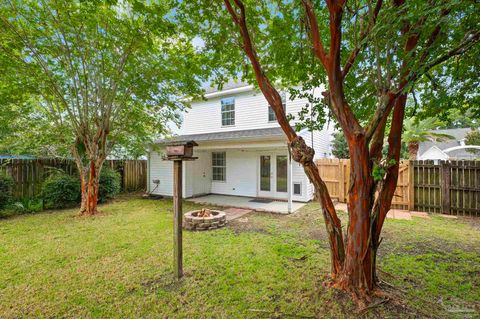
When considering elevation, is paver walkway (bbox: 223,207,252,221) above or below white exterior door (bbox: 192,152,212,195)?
below

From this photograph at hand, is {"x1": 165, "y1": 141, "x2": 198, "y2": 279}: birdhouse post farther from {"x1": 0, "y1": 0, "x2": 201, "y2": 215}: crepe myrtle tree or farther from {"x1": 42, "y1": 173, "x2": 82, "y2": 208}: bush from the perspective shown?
{"x1": 42, "y1": 173, "x2": 82, "y2": 208}: bush

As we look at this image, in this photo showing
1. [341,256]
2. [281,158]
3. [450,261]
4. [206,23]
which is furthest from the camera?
[281,158]

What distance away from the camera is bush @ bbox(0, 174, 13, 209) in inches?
259

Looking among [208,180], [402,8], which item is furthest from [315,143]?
[402,8]

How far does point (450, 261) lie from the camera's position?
3.71 meters

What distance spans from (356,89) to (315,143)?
6309 mm

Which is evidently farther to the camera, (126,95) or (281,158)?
(281,158)

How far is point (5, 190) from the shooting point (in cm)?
668

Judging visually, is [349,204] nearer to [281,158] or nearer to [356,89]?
[356,89]

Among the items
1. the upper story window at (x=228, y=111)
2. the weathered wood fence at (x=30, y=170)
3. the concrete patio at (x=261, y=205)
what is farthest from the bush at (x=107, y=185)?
the upper story window at (x=228, y=111)

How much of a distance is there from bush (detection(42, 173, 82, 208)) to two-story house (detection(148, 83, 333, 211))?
3.23 meters

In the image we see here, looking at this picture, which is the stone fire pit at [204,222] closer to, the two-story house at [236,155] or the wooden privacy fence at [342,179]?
the two-story house at [236,155]

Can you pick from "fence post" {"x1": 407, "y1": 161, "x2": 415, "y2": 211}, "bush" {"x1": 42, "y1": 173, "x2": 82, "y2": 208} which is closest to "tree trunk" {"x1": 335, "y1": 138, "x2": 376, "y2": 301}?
"fence post" {"x1": 407, "y1": 161, "x2": 415, "y2": 211}

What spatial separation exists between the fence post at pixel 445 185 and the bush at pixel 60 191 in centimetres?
1237
